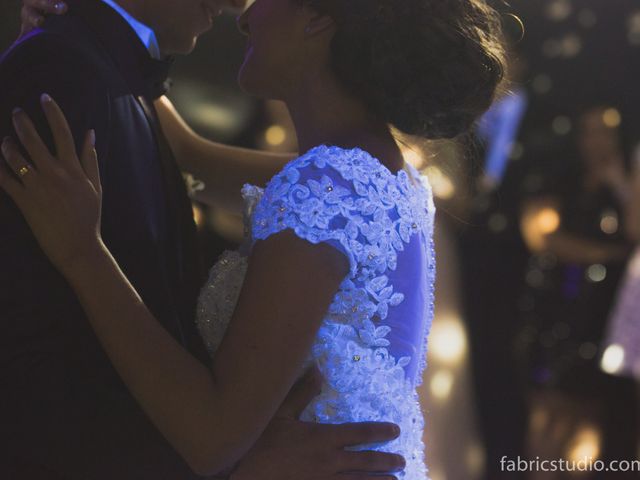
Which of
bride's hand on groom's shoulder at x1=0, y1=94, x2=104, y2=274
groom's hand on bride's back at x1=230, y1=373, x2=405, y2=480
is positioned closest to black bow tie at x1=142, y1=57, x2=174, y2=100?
bride's hand on groom's shoulder at x1=0, y1=94, x2=104, y2=274

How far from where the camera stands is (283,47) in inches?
64.4

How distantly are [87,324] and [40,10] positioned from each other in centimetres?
59

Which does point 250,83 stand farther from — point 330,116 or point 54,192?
point 54,192

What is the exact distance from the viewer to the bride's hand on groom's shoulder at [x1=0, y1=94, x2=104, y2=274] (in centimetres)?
132

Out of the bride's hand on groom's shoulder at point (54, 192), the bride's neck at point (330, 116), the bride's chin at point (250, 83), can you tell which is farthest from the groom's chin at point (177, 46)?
the bride's hand on groom's shoulder at point (54, 192)

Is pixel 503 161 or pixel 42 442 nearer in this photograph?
pixel 42 442

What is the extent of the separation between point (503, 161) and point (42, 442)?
4649 mm

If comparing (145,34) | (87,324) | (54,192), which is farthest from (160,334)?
(145,34)

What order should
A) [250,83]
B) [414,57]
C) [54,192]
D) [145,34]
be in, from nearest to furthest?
[54,192] → [414,57] → [250,83] → [145,34]

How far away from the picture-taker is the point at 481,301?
190 inches

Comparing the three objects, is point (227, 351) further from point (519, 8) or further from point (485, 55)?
point (519, 8)

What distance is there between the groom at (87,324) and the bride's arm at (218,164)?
595 mm

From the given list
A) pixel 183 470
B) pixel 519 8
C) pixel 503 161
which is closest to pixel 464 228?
pixel 503 161

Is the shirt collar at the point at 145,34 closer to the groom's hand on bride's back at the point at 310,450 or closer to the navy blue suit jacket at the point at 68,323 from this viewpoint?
the navy blue suit jacket at the point at 68,323
